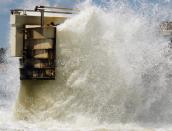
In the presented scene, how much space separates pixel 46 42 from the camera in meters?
26.4

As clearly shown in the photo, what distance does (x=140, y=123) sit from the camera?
84.9 ft

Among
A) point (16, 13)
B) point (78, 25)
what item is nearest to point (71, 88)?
point (78, 25)

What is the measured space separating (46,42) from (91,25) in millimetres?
2108

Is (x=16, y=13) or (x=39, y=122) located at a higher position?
(x=16, y=13)

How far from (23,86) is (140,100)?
5.28 meters

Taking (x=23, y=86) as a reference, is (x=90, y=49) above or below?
above

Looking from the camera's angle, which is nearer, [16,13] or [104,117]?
[104,117]

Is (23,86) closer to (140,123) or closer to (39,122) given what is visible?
(39,122)

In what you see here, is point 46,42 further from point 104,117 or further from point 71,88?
point 104,117

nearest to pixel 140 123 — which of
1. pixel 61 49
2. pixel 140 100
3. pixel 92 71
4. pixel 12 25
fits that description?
pixel 140 100

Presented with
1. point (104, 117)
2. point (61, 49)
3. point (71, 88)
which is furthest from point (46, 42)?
point (104, 117)

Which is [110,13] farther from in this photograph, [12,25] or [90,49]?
[12,25]

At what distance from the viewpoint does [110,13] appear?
88.6ft

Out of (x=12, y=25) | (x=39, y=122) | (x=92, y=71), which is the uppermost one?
(x=12, y=25)
